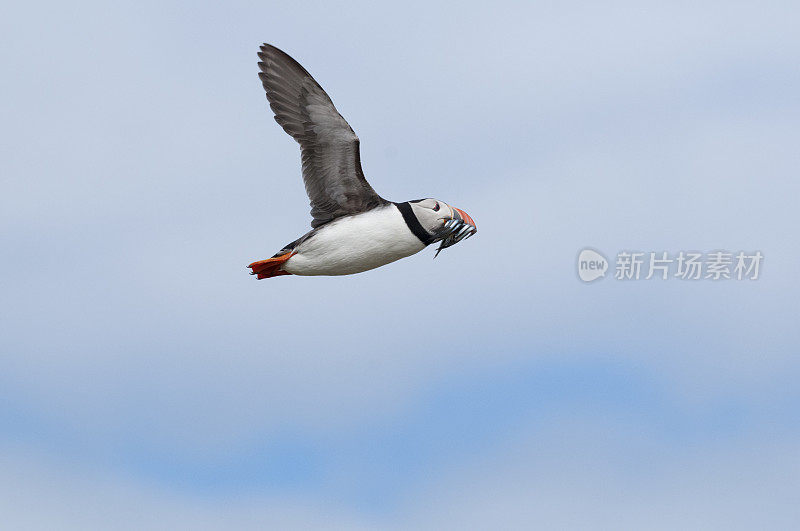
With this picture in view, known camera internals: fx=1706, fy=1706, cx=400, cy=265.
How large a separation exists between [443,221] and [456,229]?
0.76ft

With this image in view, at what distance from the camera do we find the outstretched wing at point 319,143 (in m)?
22.5

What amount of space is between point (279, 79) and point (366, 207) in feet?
6.76

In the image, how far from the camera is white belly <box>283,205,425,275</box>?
22188 millimetres

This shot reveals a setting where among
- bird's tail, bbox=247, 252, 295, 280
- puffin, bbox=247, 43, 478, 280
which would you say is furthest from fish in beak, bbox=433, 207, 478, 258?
bird's tail, bbox=247, 252, 295, 280

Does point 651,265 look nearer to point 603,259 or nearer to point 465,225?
point 603,259

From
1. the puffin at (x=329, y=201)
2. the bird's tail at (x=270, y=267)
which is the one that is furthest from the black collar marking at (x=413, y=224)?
the bird's tail at (x=270, y=267)

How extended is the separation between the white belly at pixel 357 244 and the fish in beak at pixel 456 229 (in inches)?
12.9

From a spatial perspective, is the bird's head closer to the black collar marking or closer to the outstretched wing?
the black collar marking

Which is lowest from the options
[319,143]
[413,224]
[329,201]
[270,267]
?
[270,267]

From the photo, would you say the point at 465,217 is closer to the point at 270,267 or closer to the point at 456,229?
the point at 456,229

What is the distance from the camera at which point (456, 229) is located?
22.6 metres

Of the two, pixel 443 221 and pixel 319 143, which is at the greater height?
pixel 319 143

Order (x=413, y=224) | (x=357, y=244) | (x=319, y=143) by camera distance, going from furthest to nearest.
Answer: (x=319, y=143), (x=413, y=224), (x=357, y=244)

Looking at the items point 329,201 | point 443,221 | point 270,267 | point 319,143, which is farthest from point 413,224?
point 270,267
